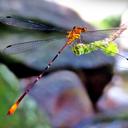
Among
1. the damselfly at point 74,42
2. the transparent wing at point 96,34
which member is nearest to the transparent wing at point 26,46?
the damselfly at point 74,42

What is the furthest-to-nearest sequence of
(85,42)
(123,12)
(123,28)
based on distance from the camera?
(123,12), (123,28), (85,42)

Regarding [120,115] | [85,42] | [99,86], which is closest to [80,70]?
[99,86]

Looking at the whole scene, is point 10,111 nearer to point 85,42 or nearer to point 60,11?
point 85,42

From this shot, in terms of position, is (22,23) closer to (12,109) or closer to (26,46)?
(26,46)

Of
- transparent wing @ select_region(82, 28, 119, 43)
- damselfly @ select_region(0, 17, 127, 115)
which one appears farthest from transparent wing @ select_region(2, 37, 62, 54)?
transparent wing @ select_region(82, 28, 119, 43)

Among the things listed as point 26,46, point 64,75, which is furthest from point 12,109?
point 64,75

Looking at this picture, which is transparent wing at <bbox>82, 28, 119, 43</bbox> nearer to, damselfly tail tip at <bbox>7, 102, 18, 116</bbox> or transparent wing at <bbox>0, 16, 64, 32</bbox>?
transparent wing at <bbox>0, 16, 64, 32</bbox>
